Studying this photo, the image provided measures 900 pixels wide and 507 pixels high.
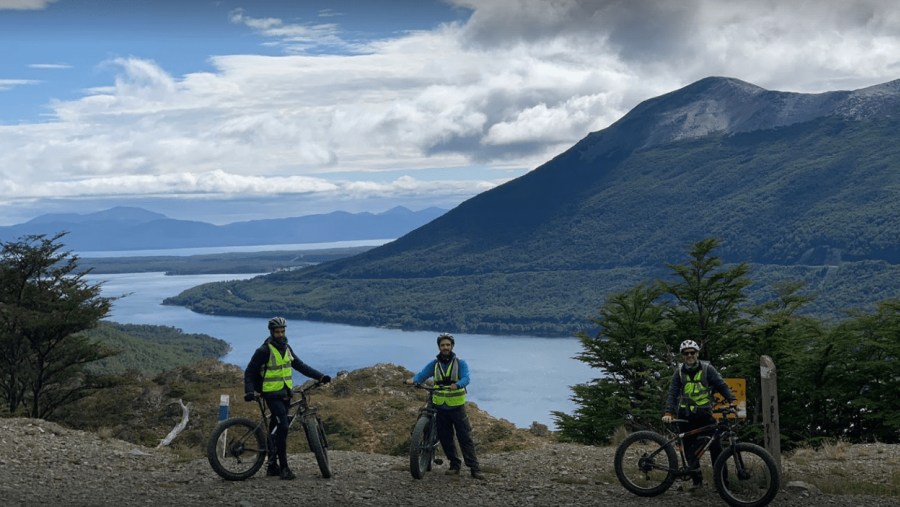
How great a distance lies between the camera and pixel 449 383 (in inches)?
505

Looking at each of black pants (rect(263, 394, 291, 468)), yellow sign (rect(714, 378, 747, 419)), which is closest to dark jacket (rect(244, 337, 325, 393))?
black pants (rect(263, 394, 291, 468))

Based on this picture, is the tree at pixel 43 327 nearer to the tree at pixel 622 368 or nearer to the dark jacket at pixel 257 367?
the tree at pixel 622 368

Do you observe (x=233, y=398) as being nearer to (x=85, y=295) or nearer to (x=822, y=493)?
(x=85, y=295)

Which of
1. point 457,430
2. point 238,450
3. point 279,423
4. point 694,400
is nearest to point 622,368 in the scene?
point 457,430

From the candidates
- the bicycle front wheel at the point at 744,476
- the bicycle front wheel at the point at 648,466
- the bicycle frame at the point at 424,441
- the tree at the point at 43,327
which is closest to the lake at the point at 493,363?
the tree at the point at 43,327

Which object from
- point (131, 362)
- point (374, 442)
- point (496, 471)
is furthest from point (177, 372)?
point (131, 362)

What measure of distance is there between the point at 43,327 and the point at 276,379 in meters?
21.3

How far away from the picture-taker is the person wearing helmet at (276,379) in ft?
40.4

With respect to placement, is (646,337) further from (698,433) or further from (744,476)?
(744,476)

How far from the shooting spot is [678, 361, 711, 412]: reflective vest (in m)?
11.6

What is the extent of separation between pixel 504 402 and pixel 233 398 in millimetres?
91916

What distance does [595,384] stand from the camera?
32.2m

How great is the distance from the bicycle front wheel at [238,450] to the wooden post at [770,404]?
7.10m

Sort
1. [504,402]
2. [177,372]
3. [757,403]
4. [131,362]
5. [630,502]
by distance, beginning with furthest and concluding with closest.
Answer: [504,402], [131,362], [177,372], [757,403], [630,502]
